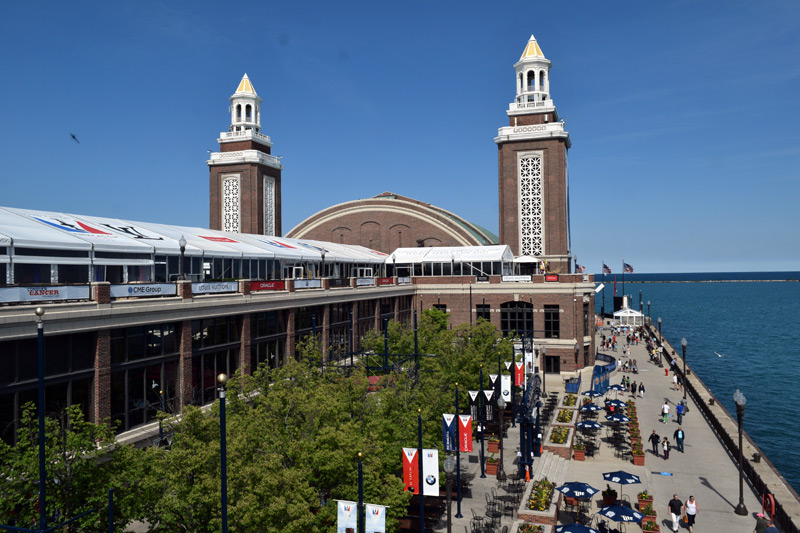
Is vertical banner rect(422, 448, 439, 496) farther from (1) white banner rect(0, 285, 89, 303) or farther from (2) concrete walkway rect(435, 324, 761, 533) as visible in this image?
(1) white banner rect(0, 285, 89, 303)

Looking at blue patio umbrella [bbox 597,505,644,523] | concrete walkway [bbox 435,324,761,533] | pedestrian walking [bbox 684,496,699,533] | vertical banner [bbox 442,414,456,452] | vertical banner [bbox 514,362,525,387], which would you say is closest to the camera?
blue patio umbrella [bbox 597,505,644,523]

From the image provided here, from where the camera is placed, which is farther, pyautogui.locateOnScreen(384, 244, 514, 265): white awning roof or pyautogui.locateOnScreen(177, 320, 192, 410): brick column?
pyautogui.locateOnScreen(384, 244, 514, 265): white awning roof

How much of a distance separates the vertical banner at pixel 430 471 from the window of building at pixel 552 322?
4528 centimetres

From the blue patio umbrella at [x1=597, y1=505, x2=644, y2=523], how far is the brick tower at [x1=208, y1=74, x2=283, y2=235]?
2591 inches

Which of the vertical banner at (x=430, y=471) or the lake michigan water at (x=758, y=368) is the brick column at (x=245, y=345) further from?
the lake michigan water at (x=758, y=368)

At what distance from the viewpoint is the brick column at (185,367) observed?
31469 mm

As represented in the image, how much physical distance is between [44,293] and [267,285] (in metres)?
17.6

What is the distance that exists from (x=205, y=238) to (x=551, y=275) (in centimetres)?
3688

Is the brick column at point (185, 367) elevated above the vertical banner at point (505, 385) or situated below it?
above

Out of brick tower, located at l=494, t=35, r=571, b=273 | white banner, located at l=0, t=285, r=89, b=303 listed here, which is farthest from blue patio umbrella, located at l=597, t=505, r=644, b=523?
brick tower, located at l=494, t=35, r=571, b=273

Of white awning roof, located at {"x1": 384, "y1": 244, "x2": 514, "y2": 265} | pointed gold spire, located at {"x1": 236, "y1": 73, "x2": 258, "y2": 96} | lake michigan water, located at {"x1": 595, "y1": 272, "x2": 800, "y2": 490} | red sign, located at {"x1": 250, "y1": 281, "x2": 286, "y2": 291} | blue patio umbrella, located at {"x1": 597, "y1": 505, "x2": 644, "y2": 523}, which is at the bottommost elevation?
lake michigan water, located at {"x1": 595, "y1": 272, "x2": 800, "y2": 490}

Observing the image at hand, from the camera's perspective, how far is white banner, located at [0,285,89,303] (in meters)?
22.1

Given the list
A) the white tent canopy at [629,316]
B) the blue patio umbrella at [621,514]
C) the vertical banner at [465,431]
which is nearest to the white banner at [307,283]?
the vertical banner at [465,431]

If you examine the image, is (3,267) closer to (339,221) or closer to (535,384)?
(535,384)
